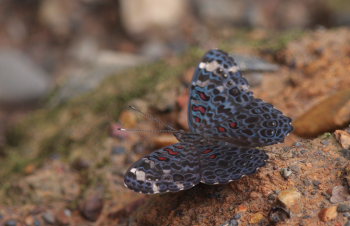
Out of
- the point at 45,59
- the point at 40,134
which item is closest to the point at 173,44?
the point at 45,59

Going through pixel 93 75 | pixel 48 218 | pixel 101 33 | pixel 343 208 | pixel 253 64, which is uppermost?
pixel 101 33

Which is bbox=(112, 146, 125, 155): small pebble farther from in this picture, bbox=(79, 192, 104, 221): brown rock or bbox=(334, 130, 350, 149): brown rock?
bbox=(334, 130, 350, 149): brown rock

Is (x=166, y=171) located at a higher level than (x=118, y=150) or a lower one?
lower

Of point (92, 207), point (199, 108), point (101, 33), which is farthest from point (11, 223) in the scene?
point (101, 33)

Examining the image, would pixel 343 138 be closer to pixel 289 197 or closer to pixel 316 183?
pixel 316 183

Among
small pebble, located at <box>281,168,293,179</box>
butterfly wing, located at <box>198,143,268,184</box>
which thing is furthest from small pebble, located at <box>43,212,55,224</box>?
small pebble, located at <box>281,168,293,179</box>

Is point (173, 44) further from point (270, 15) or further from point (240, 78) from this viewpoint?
point (240, 78)
